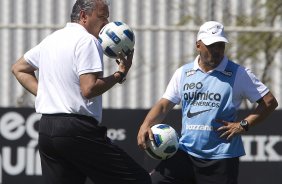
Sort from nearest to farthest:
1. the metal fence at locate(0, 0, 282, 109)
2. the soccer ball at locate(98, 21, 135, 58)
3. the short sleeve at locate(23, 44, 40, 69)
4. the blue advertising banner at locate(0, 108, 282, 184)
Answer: the soccer ball at locate(98, 21, 135, 58) → the short sleeve at locate(23, 44, 40, 69) → the blue advertising banner at locate(0, 108, 282, 184) → the metal fence at locate(0, 0, 282, 109)

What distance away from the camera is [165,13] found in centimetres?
1291

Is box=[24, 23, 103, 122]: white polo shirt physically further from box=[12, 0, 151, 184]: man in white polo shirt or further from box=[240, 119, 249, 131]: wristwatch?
box=[240, 119, 249, 131]: wristwatch

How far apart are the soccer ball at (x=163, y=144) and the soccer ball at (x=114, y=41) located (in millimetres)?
803

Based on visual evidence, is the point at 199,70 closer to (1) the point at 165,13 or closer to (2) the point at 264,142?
(2) the point at 264,142

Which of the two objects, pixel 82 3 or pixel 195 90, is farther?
pixel 195 90

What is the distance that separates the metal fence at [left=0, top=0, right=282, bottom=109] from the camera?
11.7 metres

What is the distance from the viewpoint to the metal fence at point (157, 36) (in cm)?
1169

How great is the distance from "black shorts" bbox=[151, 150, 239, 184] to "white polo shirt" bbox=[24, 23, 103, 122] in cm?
91

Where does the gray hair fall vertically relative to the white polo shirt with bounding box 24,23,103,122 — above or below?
above

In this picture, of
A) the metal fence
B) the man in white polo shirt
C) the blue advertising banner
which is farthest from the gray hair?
the metal fence

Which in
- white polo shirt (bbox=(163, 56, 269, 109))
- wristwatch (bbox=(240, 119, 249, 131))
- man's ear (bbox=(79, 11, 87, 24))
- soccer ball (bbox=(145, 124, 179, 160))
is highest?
man's ear (bbox=(79, 11, 87, 24))

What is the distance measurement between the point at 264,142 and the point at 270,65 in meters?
2.17

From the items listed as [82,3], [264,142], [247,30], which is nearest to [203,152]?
[82,3]

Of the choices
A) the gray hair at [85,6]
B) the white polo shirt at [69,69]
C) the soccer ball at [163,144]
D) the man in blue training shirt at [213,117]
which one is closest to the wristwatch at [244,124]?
the man in blue training shirt at [213,117]
